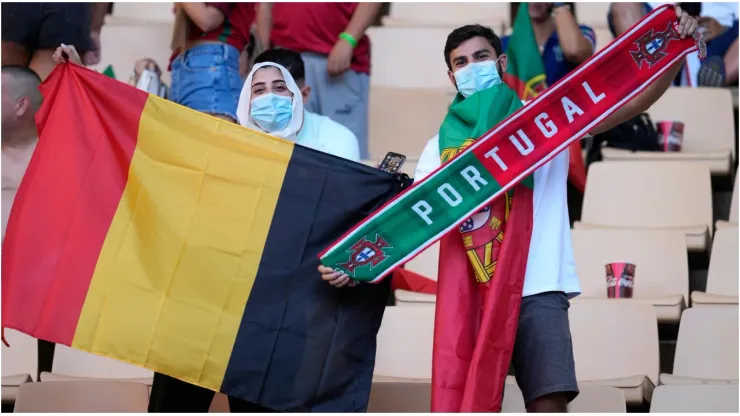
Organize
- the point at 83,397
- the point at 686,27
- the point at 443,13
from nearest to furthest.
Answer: the point at 686,27, the point at 83,397, the point at 443,13

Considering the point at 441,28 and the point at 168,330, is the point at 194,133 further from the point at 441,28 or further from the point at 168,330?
the point at 441,28

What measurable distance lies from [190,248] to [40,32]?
2447 millimetres

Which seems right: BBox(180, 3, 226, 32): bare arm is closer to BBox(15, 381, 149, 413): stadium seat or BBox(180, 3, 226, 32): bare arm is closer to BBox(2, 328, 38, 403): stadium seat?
BBox(2, 328, 38, 403): stadium seat

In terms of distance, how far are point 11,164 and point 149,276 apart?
6.23 ft

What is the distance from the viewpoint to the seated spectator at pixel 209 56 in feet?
17.9

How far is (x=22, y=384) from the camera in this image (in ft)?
14.1

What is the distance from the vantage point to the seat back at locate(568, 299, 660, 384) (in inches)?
185

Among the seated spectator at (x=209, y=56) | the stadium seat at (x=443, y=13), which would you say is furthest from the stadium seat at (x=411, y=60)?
the seated spectator at (x=209, y=56)

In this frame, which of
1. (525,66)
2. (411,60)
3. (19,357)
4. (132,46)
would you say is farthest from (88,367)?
(411,60)

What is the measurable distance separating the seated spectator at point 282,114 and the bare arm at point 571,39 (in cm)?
203

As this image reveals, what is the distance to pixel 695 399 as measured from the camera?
13.7 ft

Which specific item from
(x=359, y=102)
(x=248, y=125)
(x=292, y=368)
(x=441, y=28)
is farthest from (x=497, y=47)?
(x=441, y=28)

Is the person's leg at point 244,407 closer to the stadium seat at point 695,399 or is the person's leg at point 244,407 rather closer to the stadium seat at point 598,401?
the stadium seat at point 598,401

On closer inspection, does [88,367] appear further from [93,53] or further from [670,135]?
[670,135]
